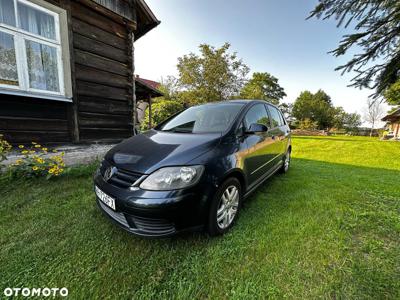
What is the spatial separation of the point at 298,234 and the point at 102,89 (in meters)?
5.24

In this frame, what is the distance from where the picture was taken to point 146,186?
167 cm

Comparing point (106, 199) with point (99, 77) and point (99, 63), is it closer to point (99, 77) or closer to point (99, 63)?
point (99, 77)

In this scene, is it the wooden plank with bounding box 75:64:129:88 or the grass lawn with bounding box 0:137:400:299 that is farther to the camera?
the wooden plank with bounding box 75:64:129:88

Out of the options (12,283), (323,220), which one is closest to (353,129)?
(323,220)

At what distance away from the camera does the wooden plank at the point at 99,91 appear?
4409 mm

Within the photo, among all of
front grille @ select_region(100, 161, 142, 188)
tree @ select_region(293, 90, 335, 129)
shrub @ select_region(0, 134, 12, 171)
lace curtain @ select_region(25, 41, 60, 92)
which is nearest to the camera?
front grille @ select_region(100, 161, 142, 188)

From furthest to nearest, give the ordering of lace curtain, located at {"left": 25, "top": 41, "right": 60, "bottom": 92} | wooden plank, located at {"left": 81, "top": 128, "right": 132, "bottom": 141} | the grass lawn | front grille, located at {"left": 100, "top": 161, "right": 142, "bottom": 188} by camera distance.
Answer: wooden plank, located at {"left": 81, "top": 128, "right": 132, "bottom": 141} → lace curtain, located at {"left": 25, "top": 41, "right": 60, "bottom": 92} → front grille, located at {"left": 100, "top": 161, "right": 142, "bottom": 188} → the grass lawn

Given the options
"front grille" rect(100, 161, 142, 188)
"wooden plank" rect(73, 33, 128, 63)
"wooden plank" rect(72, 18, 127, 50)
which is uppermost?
"wooden plank" rect(72, 18, 127, 50)

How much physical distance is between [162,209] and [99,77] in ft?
14.9

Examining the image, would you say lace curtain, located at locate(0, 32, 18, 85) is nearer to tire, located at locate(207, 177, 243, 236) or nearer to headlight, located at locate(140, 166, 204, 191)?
headlight, located at locate(140, 166, 204, 191)

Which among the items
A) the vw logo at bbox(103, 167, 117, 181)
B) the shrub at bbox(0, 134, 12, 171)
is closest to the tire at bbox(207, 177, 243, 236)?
the vw logo at bbox(103, 167, 117, 181)

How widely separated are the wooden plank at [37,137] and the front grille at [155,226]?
3.65 metres

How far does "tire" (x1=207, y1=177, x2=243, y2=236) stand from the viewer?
1.84 m

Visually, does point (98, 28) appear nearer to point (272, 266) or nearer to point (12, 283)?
point (12, 283)
